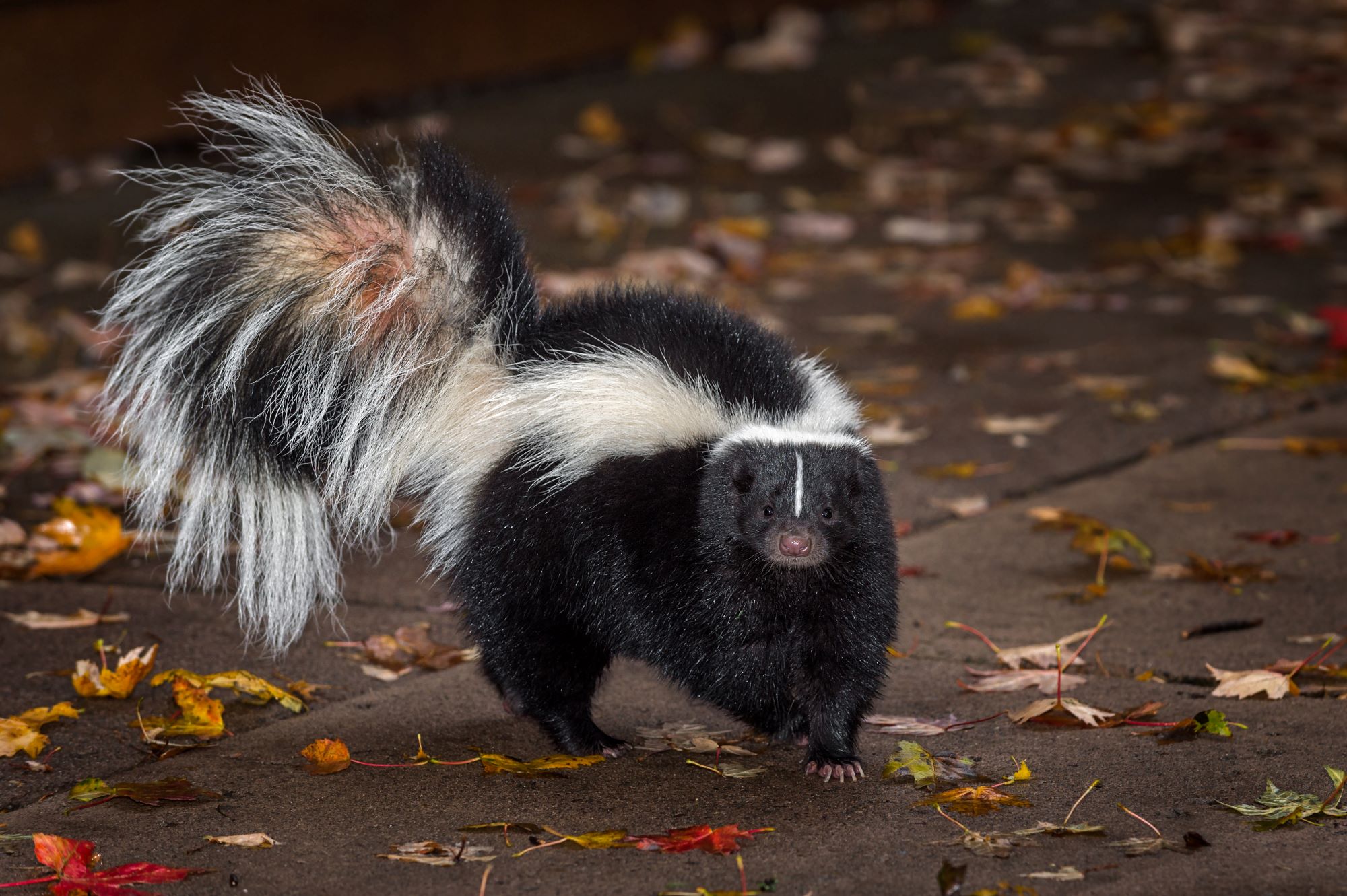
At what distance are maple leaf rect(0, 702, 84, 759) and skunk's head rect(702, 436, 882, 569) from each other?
1.59 metres

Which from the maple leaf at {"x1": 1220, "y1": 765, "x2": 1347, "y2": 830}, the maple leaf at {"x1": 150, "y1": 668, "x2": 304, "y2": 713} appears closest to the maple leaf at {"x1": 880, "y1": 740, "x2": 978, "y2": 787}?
the maple leaf at {"x1": 1220, "y1": 765, "x2": 1347, "y2": 830}

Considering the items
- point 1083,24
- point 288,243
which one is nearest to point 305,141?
point 288,243

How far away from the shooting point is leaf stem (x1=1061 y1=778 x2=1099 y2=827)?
3232mm

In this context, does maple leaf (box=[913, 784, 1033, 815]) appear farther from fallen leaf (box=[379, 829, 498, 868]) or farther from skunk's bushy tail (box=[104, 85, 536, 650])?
skunk's bushy tail (box=[104, 85, 536, 650])

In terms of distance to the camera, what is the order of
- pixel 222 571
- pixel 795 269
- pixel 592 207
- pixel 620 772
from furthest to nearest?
1. pixel 592 207
2. pixel 795 269
3. pixel 222 571
4. pixel 620 772

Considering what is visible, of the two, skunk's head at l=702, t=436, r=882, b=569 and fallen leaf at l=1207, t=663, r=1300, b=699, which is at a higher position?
skunk's head at l=702, t=436, r=882, b=569

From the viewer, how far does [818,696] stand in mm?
3699

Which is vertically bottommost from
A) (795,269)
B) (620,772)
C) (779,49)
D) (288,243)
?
(620,772)

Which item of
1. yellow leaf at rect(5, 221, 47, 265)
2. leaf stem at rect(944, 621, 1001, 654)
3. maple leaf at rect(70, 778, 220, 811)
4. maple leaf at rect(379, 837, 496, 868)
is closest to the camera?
maple leaf at rect(379, 837, 496, 868)

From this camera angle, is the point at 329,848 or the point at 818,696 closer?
the point at 329,848

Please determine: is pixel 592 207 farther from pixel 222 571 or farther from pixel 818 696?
pixel 818 696

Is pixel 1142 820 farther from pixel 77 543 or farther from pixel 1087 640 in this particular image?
pixel 77 543

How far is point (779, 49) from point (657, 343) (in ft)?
28.9

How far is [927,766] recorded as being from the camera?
3.54 metres
